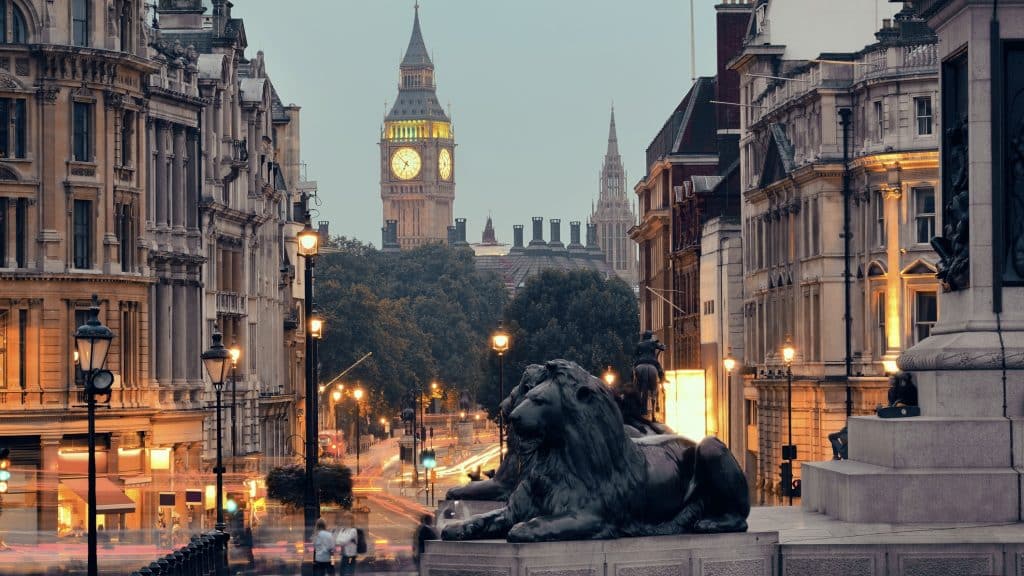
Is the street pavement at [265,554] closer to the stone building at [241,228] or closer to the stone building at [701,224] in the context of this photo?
the stone building at [241,228]

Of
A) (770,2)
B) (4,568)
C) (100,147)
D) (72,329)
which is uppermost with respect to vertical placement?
(770,2)

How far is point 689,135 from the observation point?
430ft

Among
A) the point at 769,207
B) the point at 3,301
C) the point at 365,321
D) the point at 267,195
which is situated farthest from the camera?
A: the point at 365,321

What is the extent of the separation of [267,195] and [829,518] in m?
77.1

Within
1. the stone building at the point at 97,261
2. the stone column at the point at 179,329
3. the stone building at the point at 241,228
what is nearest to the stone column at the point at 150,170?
the stone building at the point at 97,261

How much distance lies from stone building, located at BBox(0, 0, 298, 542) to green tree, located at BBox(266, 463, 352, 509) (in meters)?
5.24

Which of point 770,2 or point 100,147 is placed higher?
point 770,2

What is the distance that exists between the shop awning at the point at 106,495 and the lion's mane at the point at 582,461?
1676 inches

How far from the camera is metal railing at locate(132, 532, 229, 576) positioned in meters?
34.3

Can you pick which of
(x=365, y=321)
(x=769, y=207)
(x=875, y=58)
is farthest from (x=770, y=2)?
(x=365, y=321)

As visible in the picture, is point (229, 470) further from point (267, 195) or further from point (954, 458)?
point (954, 458)

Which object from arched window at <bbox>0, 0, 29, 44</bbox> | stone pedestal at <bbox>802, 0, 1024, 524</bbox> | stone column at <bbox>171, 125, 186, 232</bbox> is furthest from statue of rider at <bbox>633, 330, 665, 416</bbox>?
stone column at <bbox>171, 125, 186, 232</bbox>

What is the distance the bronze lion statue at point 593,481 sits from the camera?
25.6 m

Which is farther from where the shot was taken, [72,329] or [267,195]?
[267,195]
